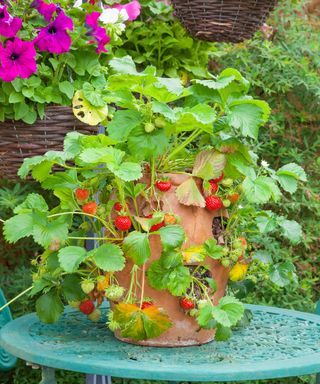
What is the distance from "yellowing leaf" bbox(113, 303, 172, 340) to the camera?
128cm

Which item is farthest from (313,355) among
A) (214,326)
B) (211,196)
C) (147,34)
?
(147,34)

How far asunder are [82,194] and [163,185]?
0.16 metres

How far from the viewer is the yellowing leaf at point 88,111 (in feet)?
4.96

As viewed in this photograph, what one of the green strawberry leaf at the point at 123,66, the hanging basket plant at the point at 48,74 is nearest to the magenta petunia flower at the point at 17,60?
the hanging basket plant at the point at 48,74

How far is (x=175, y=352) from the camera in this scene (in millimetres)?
1300

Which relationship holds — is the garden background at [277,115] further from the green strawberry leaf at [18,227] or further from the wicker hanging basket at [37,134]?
the green strawberry leaf at [18,227]

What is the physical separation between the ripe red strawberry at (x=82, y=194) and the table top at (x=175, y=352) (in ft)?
0.83

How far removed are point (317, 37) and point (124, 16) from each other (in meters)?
1.52

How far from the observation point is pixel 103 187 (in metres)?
1.44

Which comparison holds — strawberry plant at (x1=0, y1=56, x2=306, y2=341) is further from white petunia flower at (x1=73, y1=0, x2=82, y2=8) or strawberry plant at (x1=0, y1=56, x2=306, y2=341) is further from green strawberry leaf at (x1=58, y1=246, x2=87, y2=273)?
white petunia flower at (x1=73, y1=0, x2=82, y2=8)

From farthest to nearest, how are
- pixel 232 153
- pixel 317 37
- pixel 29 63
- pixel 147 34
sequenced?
pixel 317 37
pixel 147 34
pixel 29 63
pixel 232 153

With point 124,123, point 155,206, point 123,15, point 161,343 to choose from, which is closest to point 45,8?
point 123,15

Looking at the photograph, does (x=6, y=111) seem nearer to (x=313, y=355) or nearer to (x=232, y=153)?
(x=232, y=153)

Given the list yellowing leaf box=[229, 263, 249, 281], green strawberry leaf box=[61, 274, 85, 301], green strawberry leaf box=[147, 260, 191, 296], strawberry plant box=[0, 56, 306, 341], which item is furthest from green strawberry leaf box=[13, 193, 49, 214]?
yellowing leaf box=[229, 263, 249, 281]
